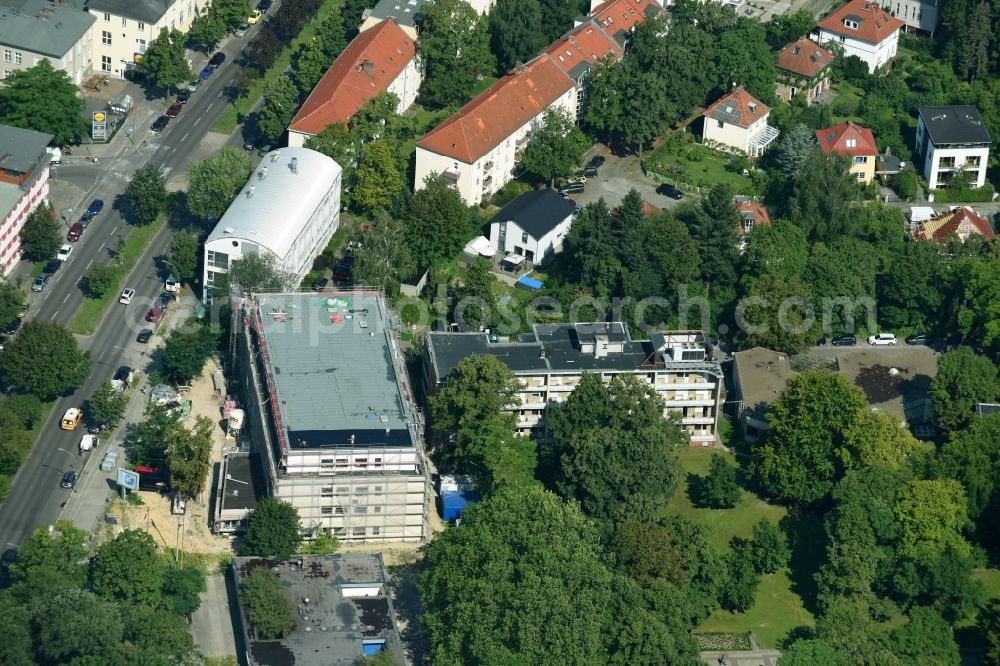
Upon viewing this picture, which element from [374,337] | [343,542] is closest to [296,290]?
[374,337]

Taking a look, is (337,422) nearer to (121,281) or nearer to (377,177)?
(121,281)

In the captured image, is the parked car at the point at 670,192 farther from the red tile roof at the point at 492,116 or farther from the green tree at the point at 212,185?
the green tree at the point at 212,185

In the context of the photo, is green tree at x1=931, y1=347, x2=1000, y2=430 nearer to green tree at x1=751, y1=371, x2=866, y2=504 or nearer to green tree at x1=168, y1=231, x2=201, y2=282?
green tree at x1=751, y1=371, x2=866, y2=504

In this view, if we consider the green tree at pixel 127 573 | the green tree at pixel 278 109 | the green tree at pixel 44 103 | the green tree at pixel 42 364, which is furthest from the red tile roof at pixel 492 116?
the green tree at pixel 127 573

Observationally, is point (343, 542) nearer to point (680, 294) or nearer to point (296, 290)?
point (296, 290)

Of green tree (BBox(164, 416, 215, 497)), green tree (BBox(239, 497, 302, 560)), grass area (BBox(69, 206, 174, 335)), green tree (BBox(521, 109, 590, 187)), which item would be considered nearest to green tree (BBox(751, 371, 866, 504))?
green tree (BBox(239, 497, 302, 560))

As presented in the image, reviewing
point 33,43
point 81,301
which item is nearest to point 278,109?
point 33,43
